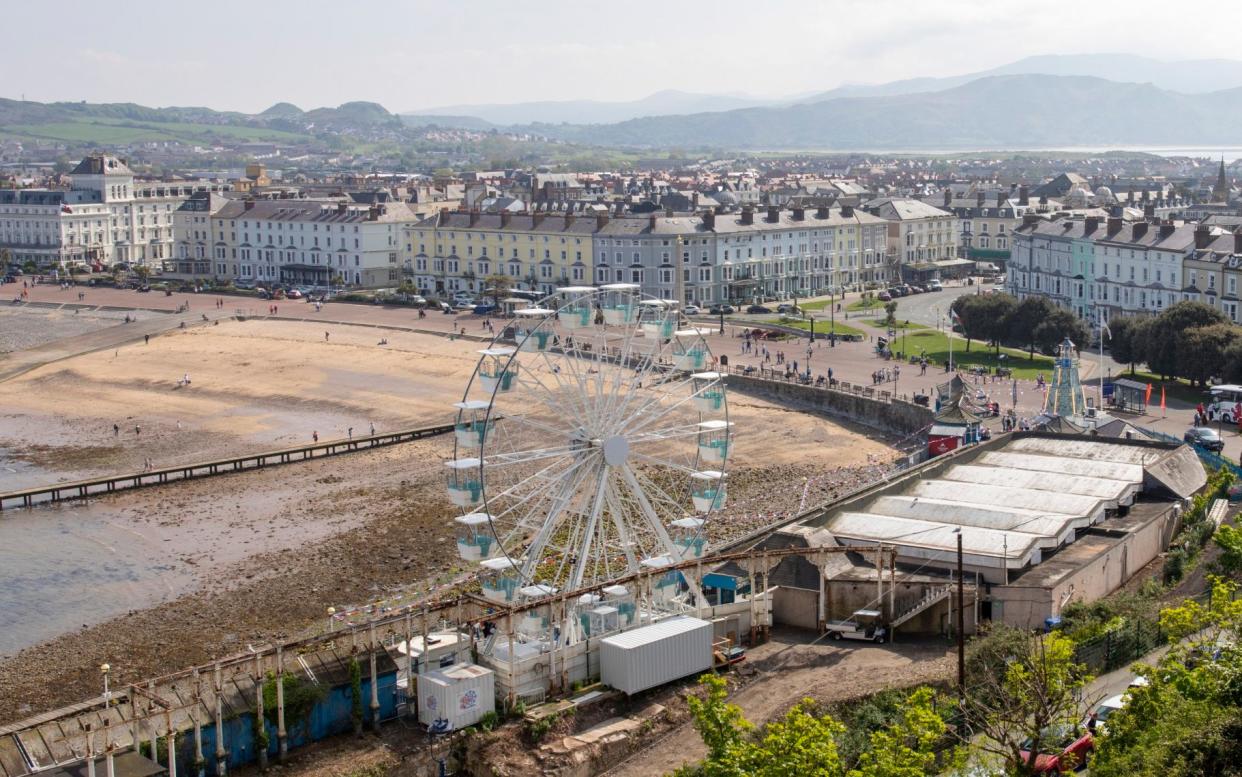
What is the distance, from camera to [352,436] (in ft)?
184

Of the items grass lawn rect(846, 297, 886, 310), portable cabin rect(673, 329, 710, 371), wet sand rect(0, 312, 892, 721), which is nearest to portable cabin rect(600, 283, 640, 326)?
portable cabin rect(673, 329, 710, 371)

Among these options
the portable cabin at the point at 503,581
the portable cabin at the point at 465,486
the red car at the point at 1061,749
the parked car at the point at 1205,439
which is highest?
the portable cabin at the point at 465,486

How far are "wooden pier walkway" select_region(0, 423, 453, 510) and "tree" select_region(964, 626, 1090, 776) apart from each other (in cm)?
3213

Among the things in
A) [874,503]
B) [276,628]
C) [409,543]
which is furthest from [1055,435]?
[276,628]

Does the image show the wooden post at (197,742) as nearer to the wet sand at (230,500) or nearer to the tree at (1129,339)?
the wet sand at (230,500)

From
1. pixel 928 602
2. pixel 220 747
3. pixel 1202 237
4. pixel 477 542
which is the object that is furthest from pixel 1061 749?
pixel 1202 237

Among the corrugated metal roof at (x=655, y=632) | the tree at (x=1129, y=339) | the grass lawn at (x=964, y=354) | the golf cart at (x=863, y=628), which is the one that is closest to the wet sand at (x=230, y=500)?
the corrugated metal roof at (x=655, y=632)

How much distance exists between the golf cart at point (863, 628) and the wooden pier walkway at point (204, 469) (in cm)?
2721

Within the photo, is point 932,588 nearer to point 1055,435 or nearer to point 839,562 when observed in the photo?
point 839,562

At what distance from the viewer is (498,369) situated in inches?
1203

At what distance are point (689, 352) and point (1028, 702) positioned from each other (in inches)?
511

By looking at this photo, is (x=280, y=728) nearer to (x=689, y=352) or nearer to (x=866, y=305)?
(x=689, y=352)

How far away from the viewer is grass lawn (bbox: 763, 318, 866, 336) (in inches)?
3081

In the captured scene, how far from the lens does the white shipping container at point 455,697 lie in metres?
26.2
